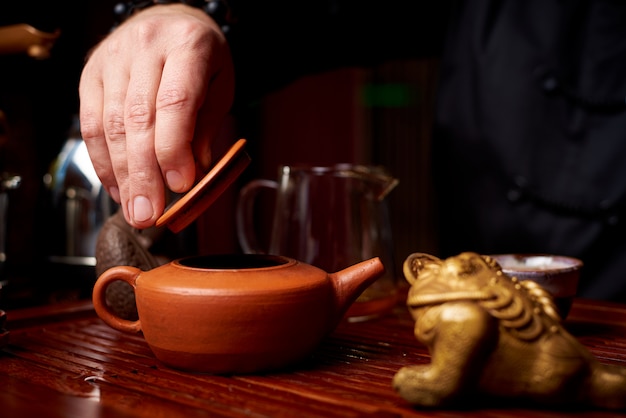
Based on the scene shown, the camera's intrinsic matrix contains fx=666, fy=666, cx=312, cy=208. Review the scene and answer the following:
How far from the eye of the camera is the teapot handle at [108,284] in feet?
2.82

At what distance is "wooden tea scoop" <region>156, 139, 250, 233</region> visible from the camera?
2.67 feet

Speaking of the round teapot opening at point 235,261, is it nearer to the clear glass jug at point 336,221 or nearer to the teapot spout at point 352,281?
the teapot spout at point 352,281

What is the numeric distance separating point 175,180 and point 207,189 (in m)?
0.11

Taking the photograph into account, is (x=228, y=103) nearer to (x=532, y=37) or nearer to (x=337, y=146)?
(x=532, y=37)

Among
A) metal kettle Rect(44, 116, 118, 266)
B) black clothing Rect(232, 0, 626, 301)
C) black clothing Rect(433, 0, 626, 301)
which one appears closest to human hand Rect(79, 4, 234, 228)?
metal kettle Rect(44, 116, 118, 266)

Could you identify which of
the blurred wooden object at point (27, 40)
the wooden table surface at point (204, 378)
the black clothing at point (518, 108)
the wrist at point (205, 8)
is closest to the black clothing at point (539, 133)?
the black clothing at point (518, 108)

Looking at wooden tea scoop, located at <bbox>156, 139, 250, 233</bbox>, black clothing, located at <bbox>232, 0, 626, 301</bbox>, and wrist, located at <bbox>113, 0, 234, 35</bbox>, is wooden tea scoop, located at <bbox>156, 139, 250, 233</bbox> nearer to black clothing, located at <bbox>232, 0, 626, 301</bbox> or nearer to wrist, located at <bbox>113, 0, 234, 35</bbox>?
wrist, located at <bbox>113, 0, 234, 35</bbox>

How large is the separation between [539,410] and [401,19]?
4.76 ft

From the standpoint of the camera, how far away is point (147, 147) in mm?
929

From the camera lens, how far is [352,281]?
0.85 meters

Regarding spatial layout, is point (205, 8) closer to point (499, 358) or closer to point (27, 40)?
point (27, 40)

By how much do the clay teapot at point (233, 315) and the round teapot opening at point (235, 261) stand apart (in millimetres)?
55

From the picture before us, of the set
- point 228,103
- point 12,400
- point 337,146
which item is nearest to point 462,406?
point 12,400

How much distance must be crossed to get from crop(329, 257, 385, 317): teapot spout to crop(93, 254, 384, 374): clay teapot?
0.06 ft
